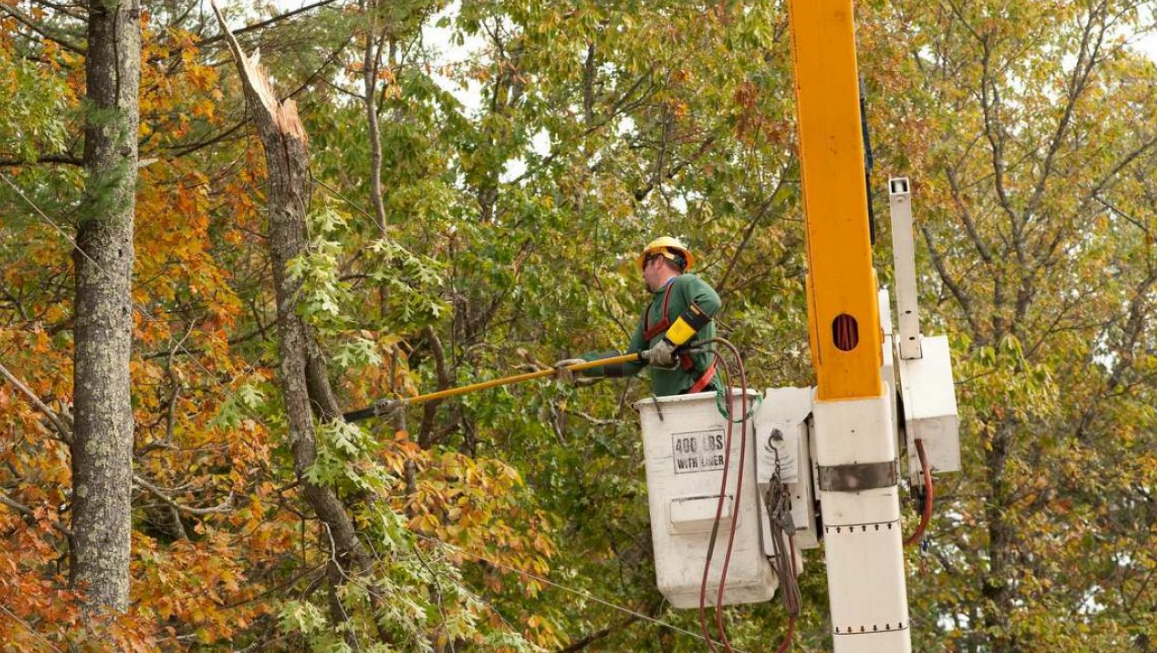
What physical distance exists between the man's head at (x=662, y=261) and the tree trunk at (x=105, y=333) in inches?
125

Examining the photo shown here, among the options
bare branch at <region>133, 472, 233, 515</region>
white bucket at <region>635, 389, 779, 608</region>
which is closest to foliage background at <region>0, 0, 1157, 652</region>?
bare branch at <region>133, 472, 233, 515</region>

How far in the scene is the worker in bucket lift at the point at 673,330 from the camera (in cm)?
711

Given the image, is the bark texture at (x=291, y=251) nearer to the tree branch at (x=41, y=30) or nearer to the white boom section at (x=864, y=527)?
the tree branch at (x=41, y=30)

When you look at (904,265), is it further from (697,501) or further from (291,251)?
(291,251)

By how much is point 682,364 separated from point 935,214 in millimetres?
8898

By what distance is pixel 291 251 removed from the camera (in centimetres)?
875

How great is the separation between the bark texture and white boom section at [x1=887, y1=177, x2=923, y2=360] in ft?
13.6

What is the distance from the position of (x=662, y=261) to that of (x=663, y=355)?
2.96ft

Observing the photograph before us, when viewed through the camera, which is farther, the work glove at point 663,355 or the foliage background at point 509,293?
the foliage background at point 509,293

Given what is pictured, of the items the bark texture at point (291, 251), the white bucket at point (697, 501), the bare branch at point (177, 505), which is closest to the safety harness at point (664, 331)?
the white bucket at point (697, 501)

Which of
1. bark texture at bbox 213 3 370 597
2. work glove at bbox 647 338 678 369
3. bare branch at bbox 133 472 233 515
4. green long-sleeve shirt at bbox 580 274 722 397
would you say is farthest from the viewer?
bare branch at bbox 133 472 233 515

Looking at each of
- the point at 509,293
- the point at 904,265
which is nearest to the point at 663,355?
the point at 904,265

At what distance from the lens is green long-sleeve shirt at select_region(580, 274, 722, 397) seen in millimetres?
7258

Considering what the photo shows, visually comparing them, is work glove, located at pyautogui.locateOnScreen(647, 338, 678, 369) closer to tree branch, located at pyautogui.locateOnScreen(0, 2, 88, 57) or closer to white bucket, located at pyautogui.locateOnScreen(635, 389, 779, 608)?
white bucket, located at pyautogui.locateOnScreen(635, 389, 779, 608)
